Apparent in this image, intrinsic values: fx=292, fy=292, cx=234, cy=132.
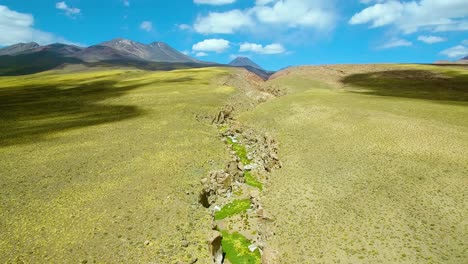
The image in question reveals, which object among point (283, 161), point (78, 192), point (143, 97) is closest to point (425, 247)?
point (283, 161)

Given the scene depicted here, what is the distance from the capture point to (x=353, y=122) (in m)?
55.1

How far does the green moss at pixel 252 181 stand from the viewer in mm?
43125

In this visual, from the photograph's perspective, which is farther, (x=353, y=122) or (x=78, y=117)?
(x=78, y=117)

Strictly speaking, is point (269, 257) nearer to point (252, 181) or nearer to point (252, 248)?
point (252, 248)

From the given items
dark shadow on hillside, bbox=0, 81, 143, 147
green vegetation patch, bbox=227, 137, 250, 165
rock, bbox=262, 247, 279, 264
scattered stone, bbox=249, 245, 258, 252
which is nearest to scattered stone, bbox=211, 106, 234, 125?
green vegetation patch, bbox=227, 137, 250, 165

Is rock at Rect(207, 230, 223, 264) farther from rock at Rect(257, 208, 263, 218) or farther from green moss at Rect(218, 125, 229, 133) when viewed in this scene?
green moss at Rect(218, 125, 229, 133)

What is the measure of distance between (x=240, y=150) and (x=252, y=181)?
Result: 40.3 feet

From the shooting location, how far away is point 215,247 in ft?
92.2

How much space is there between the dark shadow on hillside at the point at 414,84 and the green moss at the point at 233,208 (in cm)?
6609

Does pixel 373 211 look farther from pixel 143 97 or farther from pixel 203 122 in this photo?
pixel 143 97

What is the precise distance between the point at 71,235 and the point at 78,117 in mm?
47702

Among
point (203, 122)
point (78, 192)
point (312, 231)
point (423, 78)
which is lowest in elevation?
point (312, 231)

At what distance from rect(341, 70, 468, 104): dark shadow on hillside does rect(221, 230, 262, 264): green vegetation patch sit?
7122 centimetres

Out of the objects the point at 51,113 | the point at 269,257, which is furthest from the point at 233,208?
the point at 51,113
